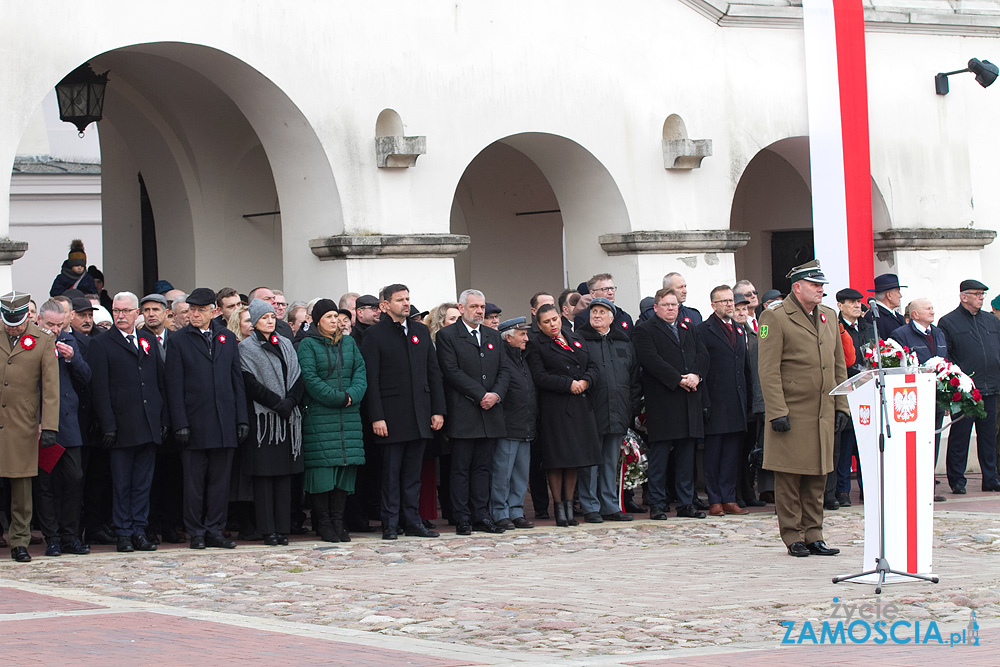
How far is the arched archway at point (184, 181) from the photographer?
1489cm

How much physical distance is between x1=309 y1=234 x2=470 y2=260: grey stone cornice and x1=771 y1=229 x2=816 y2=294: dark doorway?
6.47 m

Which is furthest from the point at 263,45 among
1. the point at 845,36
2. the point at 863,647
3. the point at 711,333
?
the point at 863,647

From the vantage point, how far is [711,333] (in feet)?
39.0

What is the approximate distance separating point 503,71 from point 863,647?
8887 mm

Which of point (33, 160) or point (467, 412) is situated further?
point (33, 160)

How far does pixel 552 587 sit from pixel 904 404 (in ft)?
7.17

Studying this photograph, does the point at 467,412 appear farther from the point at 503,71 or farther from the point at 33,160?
the point at 33,160

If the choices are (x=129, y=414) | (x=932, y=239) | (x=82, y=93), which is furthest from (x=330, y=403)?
(x=932, y=239)

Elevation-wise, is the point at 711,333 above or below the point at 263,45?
below

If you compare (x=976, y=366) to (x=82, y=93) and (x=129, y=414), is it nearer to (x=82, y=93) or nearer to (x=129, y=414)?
(x=129, y=414)

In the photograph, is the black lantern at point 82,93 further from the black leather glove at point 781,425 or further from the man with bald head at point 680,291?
the black leather glove at point 781,425

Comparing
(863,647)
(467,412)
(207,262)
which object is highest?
(207,262)

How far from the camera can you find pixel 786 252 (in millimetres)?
18797

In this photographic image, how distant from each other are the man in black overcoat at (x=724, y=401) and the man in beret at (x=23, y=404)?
5.14 m
